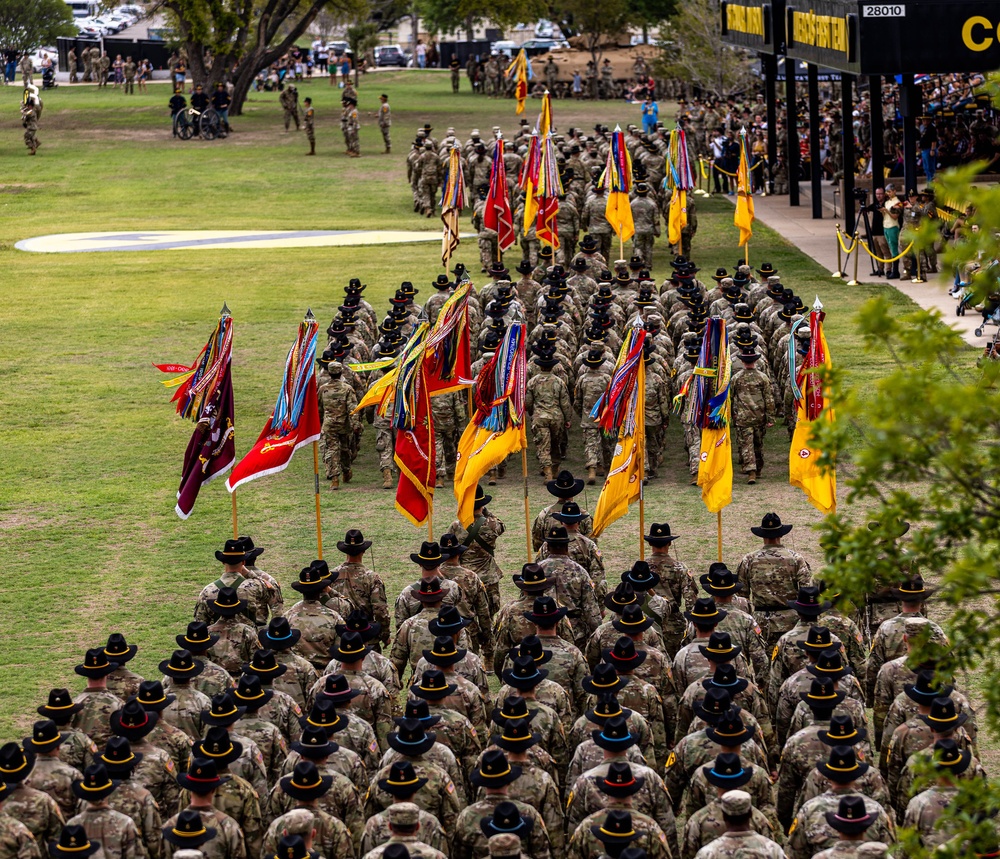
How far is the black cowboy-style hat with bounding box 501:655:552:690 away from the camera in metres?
10.0

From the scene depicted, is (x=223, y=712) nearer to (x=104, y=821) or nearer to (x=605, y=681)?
(x=104, y=821)

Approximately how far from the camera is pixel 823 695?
31.6 ft

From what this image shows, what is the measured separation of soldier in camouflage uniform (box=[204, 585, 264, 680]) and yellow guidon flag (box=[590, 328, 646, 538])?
11.9ft

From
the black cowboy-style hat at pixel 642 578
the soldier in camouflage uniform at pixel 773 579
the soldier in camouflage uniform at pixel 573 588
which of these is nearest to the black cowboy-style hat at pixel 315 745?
the black cowboy-style hat at pixel 642 578

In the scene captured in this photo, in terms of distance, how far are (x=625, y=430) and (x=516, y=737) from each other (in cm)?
575

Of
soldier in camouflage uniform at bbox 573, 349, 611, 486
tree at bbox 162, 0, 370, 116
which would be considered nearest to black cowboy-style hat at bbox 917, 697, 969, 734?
soldier in camouflage uniform at bbox 573, 349, 611, 486

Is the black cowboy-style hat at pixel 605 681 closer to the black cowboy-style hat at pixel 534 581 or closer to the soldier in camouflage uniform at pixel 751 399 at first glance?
the black cowboy-style hat at pixel 534 581

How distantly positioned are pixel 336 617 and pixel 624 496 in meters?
3.29

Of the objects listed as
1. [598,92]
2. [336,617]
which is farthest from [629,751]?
A: [598,92]

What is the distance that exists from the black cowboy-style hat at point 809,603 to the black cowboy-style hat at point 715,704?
178 centimetres

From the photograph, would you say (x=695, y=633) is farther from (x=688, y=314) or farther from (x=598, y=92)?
(x=598, y=92)

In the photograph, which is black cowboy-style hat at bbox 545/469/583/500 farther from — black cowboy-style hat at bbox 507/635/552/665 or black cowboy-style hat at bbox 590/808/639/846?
black cowboy-style hat at bbox 590/808/639/846

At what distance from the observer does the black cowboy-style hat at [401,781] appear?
28.7 ft

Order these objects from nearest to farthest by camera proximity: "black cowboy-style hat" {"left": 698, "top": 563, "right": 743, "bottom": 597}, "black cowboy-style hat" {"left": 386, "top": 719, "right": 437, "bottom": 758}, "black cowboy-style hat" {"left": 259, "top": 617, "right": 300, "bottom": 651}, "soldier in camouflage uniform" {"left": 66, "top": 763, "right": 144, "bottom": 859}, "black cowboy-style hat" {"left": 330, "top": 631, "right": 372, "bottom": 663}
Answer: "soldier in camouflage uniform" {"left": 66, "top": 763, "right": 144, "bottom": 859}, "black cowboy-style hat" {"left": 386, "top": 719, "right": 437, "bottom": 758}, "black cowboy-style hat" {"left": 330, "top": 631, "right": 372, "bottom": 663}, "black cowboy-style hat" {"left": 259, "top": 617, "right": 300, "bottom": 651}, "black cowboy-style hat" {"left": 698, "top": 563, "right": 743, "bottom": 597}
